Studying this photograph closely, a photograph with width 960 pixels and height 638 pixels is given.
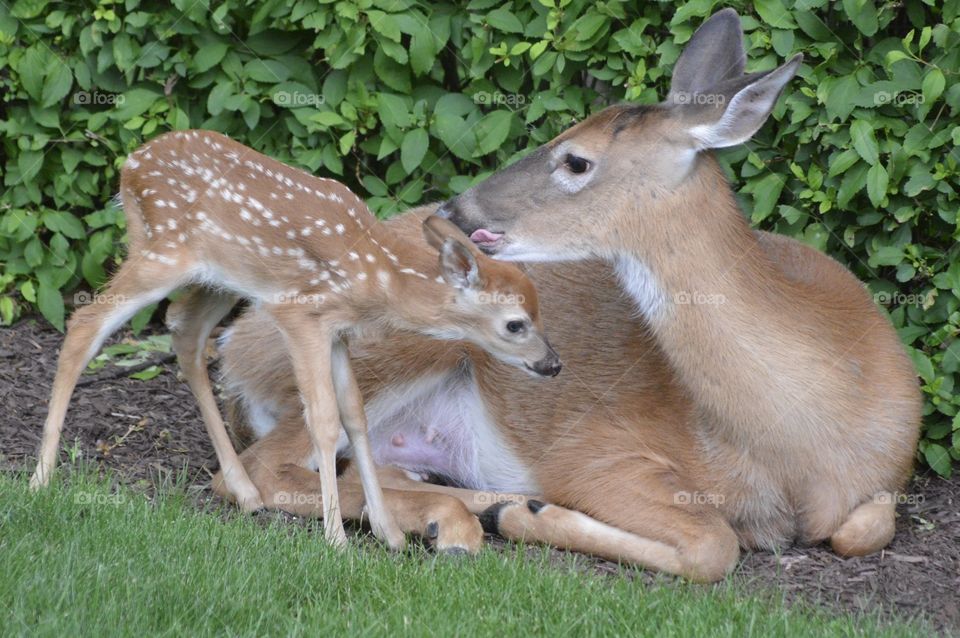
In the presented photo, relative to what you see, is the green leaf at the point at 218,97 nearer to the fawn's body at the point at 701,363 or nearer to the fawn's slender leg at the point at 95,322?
the fawn's slender leg at the point at 95,322

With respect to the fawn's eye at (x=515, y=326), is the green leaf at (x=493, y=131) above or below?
below

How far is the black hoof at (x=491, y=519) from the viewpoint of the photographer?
209 inches

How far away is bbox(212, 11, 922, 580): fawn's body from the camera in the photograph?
483 cm

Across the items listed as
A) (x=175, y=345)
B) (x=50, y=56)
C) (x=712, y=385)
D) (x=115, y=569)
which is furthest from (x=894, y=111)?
(x=50, y=56)

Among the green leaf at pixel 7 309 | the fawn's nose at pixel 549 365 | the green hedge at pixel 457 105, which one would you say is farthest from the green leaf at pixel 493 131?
the green leaf at pixel 7 309

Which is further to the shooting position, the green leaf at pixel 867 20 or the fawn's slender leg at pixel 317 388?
the green leaf at pixel 867 20

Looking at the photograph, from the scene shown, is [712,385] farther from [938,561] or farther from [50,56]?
[50,56]

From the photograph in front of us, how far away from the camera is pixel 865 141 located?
220 inches

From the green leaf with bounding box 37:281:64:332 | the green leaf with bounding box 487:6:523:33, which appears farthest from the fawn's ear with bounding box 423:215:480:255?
the green leaf with bounding box 37:281:64:332

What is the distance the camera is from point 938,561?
199 inches

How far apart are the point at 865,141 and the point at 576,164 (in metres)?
1.33

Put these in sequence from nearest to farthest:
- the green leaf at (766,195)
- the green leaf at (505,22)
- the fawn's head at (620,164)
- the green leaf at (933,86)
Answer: the fawn's head at (620,164)
the green leaf at (933,86)
the green leaf at (766,195)
the green leaf at (505,22)

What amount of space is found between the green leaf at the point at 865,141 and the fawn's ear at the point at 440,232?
1701mm

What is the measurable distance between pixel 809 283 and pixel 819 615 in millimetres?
1509
